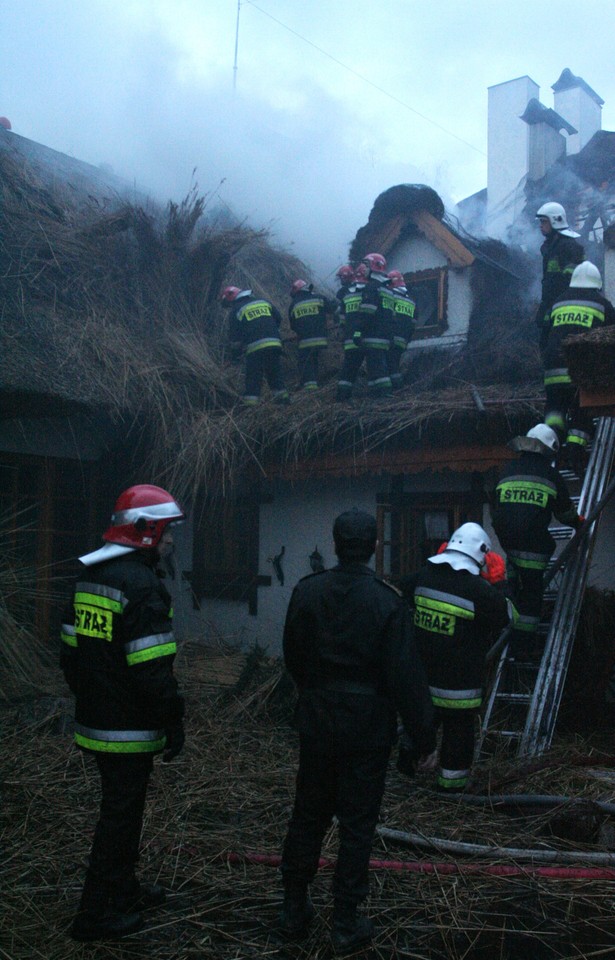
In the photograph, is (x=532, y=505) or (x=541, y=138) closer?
(x=532, y=505)

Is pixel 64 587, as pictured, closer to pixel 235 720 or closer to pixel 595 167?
pixel 235 720

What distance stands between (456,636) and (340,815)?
151 centimetres

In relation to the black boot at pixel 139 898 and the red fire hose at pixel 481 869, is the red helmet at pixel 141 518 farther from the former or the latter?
the red fire hose at pixel 481 869

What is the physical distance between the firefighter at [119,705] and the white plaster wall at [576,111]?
718 inches

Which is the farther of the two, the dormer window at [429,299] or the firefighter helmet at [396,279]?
the dormer window at [429,299]

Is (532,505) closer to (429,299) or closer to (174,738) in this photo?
(174,738)

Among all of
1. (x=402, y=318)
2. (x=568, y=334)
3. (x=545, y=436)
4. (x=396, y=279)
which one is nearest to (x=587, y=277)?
(x=568, y=334)

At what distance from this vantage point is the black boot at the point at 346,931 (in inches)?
120

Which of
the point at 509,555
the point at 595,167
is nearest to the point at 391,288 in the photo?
the point at 509,555

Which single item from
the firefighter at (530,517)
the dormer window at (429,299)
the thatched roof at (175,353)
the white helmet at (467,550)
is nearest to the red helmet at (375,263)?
the dormer window at (429,299)

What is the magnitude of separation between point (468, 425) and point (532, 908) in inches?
172

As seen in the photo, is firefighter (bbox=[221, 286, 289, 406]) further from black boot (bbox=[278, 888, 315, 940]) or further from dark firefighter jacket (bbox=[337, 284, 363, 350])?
black boot (bbox=[278, 888, 315, 940])

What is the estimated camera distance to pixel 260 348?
8938 mm

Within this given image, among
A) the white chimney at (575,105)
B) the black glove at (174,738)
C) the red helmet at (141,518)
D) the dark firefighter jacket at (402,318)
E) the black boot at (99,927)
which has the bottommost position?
the black boot at (99,927)
